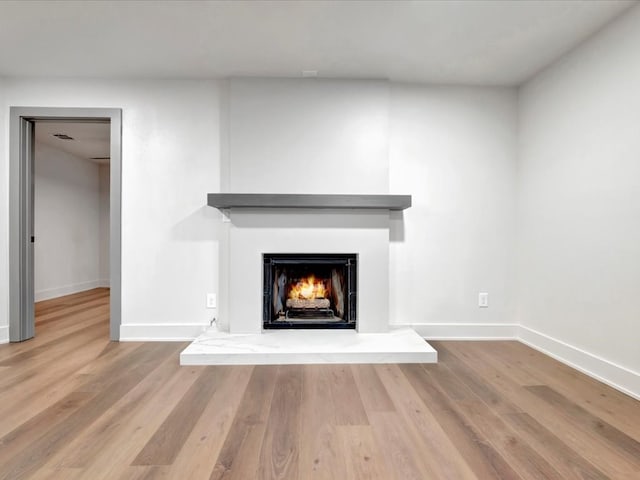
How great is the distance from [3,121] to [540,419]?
436cm

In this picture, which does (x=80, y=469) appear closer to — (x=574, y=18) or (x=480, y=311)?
(x=480, y=311)

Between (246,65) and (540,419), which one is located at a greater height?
(246,65)

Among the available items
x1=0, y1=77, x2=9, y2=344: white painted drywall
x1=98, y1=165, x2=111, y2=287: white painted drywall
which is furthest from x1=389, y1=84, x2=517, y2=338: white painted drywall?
x1=98, y1=165, x2=111, y2=287: white painted drywall

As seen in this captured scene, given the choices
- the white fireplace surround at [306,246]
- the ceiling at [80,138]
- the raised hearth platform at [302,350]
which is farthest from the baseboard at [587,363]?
the ceiling at [80,138]

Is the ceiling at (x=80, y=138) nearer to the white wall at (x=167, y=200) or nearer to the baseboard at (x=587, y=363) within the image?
the white wall at (x=167, y=200)

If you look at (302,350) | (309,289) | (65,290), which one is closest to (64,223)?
(65,290)

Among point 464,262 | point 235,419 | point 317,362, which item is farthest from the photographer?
point 464,262

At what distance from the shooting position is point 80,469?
4.33ft

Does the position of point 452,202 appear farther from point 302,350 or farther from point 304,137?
point 302,350

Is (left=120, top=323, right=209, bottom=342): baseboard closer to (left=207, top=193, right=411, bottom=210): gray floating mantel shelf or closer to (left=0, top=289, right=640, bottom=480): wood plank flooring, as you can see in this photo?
(left=0, top=289, right=640, bottom=480): wood plank flooring

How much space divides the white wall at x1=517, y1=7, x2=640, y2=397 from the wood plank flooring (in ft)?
1.03

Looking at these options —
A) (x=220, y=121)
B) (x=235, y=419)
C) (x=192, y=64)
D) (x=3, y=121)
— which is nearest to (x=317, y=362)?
(x=235, y=419)

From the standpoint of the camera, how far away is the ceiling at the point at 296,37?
6.66 feet

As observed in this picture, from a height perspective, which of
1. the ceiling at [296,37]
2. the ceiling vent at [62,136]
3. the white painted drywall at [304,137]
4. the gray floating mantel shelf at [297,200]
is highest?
the ceiling at [296,37]
